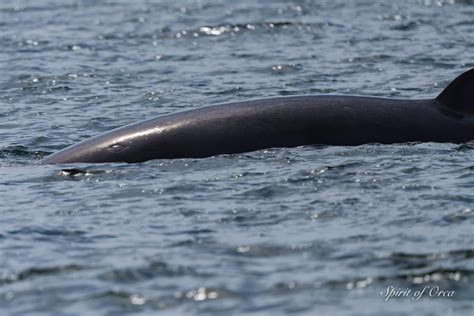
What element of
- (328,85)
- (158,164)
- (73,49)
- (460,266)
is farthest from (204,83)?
(460,266)

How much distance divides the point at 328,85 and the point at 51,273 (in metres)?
9.66

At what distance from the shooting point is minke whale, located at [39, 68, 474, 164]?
488 inches

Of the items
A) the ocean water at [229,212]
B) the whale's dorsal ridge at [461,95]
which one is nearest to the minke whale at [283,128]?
the whale's dorsal ridge at [461,95]

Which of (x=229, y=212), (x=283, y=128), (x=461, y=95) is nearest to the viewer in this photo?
(x=229, y=212)

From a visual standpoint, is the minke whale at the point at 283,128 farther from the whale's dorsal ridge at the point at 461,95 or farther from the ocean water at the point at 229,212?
the ocean water at the point at 229,212

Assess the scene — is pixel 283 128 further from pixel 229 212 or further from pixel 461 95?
pixel 229 212

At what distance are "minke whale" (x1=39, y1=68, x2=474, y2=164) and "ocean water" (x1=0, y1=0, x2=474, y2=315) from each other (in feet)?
0.57

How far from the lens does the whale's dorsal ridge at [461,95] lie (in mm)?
12523

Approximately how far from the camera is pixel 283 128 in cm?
1247

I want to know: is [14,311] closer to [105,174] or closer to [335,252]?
[335,252]

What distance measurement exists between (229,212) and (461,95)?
3236 millimetres

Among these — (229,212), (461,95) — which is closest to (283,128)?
(461,95)

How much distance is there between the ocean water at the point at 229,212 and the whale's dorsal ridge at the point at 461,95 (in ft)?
1.89

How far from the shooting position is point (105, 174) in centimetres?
1194
